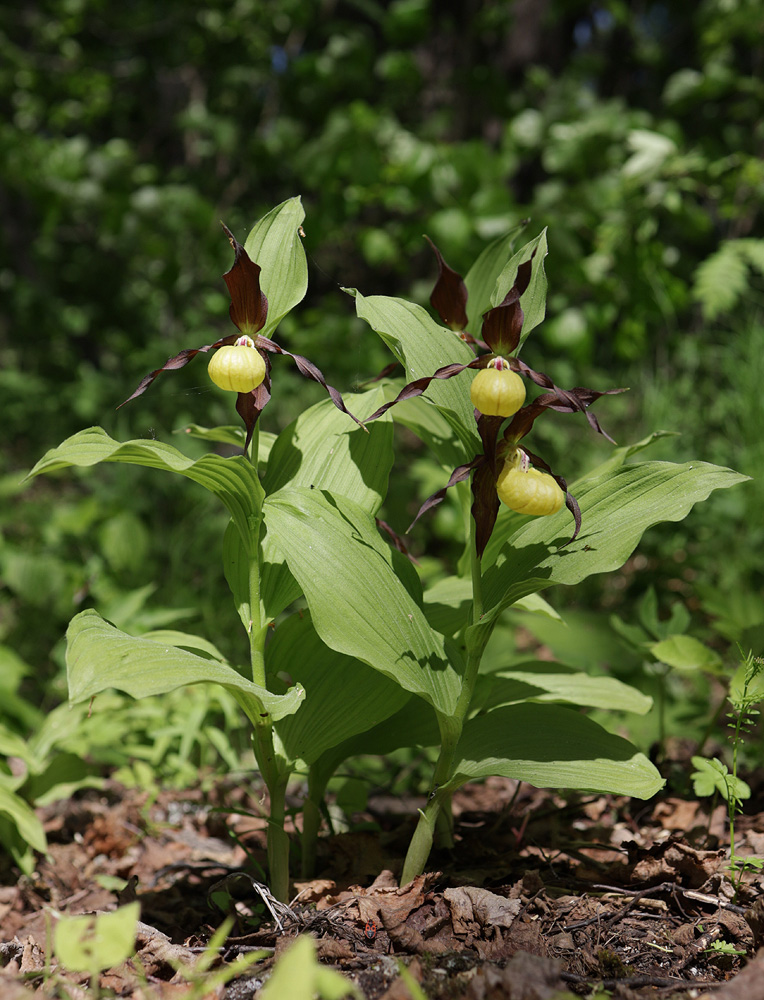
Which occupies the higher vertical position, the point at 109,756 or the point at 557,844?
the point at 557,844

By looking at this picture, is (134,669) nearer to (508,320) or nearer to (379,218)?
(508,320)

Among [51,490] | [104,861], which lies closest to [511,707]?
[104,861]

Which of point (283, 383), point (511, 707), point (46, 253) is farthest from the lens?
point (46, 253)

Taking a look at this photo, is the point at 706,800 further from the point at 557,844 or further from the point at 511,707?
the point at 511,707

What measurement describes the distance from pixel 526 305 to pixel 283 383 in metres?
2.78

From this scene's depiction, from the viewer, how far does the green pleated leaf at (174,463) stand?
882mm

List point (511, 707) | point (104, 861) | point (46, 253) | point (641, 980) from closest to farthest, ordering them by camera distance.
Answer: point (641, 980) < point (511, 707) < point (104, 861) < point (46, 253)

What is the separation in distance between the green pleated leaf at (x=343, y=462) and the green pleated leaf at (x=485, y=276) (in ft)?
0.80

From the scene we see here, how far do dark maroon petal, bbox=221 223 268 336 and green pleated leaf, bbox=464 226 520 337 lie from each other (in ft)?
1.27

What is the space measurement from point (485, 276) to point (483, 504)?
1.51 feet

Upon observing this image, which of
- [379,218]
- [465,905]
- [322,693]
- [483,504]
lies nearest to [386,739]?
[322,693]

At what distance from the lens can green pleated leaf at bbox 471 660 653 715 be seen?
1161 millimetres

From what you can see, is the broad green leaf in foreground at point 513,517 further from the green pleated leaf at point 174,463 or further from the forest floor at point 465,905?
the forest floor at point 465,905

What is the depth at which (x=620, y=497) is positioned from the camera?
39.7 inches
